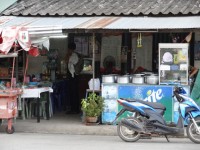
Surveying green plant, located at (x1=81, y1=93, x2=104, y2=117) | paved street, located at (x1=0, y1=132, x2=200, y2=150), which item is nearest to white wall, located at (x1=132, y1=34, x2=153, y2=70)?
green plant, located at (x1=81, y1=93, x2=104, y2=117)

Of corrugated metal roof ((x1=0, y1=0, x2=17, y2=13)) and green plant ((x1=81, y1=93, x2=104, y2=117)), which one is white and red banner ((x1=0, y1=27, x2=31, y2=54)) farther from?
corrugated metal roof ((x1=0, y1=0, x2=17, y2=13))

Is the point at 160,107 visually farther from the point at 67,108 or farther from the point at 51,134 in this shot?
the point at 67,108

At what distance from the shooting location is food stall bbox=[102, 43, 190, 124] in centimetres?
1168

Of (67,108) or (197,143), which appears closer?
(197,143)

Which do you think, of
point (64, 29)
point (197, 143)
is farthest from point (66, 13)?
point (197, 143)

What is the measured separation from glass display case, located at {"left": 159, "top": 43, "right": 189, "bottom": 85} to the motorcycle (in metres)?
1.78

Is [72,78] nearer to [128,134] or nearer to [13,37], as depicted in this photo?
[13,37]

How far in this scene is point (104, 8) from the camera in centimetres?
1294

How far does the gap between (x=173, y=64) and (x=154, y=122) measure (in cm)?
241

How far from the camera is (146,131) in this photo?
388 inches

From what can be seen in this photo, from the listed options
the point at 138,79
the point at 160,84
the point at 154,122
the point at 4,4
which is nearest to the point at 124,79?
the point at 138,79

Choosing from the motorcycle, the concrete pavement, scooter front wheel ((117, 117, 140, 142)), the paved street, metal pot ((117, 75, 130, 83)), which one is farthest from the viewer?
metal pot ((117, 75, 130, 83))

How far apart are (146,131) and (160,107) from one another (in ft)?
1.98

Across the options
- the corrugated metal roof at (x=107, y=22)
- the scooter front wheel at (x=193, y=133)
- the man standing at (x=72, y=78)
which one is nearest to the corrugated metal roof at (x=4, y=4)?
the corrugated metal roof at (x=107, y=22)
